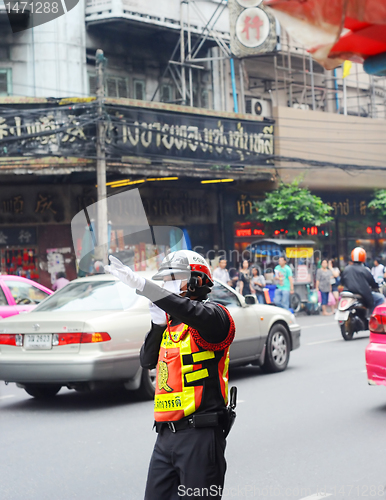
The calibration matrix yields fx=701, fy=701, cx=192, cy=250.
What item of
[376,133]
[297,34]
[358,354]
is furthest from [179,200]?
[297,34]

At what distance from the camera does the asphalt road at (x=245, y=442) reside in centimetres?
504

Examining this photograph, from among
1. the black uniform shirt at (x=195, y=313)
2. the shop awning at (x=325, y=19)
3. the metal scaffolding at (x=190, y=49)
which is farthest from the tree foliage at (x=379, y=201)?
the shop awning at (x=325, y=19)

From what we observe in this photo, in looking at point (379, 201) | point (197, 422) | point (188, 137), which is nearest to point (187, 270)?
point (197, 422)

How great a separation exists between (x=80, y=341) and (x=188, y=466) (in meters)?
4.53

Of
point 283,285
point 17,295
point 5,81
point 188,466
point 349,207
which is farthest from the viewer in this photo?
point 349,207

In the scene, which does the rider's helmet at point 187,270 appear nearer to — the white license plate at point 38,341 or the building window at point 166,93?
the white license plate at point 38,341

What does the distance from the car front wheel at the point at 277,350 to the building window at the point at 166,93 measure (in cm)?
1404

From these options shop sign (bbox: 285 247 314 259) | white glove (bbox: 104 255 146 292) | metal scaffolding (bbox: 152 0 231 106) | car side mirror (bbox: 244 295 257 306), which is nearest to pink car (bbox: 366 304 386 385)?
car side mirror (bbox: 244 295 257 306)

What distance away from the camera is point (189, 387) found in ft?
10.8

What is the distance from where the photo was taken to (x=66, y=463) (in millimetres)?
5680

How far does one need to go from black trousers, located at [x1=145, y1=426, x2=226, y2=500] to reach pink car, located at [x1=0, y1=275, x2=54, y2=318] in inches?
310

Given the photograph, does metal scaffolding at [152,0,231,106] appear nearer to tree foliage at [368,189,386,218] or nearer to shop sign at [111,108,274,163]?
shop sign at [111,108,274,163]

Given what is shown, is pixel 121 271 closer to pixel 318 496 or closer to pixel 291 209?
pixel 318 496

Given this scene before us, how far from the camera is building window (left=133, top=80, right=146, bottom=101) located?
2203cm
